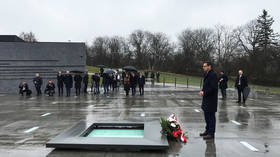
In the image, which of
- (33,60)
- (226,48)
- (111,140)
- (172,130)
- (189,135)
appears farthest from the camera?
(226,48)

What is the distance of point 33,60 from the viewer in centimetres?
2233

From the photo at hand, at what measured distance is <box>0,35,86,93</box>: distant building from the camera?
21891 mm

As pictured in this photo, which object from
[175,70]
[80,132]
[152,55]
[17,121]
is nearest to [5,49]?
[17,121]

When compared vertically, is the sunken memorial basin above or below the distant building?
below

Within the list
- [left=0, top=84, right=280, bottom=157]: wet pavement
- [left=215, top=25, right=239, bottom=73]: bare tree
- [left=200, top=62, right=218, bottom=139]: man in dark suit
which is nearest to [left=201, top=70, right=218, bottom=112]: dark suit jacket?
[left=200, top=62, right=218, bottom=139]: man in dark suit

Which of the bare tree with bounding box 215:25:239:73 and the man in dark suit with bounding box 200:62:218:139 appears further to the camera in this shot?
the bare tree with bounding box 215:25:239:73

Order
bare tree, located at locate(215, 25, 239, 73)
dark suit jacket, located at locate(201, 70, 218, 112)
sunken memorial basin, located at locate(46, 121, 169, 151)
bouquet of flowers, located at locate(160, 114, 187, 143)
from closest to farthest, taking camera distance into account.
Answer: sunken memorial basin, located at locate(46, 121, 169, 151) < bouquet of flowers, located at locate(160, 114, 187, 143) < dark suit jacket, located at locate(201, 70, 218, 112) < bare tree, located at locate(215, 25, 239, 73)

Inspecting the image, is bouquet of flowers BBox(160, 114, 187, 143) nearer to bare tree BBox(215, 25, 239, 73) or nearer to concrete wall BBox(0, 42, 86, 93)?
concrete wall BBox(0, 42, 86, 93)

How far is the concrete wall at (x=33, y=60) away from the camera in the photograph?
2189cm

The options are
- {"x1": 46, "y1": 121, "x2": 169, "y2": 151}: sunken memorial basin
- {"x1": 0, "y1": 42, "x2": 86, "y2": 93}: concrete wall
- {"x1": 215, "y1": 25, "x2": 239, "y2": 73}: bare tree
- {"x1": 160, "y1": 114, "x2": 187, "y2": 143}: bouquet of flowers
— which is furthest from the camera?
{"x1": 215, "y1": 25, "x2": 239, "y2": 73}: bare tree

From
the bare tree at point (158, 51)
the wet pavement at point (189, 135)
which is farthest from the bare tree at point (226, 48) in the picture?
the wet pavement at point (189, 135)

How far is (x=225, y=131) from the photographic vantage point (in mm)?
7152

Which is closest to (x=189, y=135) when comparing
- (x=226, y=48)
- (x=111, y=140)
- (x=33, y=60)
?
(x=111, y=140)

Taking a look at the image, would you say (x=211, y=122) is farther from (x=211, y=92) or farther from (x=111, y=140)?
(x=111, y=140)
